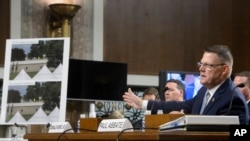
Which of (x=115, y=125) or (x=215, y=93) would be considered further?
(x=215, y=93)

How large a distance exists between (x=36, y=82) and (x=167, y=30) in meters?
3.97

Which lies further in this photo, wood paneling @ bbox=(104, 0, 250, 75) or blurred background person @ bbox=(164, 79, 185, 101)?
wood paneling @ bbox=(104, 0, 250, 75)

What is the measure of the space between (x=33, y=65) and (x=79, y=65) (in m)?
2.49

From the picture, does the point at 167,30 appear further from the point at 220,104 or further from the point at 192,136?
the point at 192,136

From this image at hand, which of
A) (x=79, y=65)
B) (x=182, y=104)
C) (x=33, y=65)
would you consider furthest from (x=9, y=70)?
(x=79, y=65)

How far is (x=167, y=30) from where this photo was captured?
28.3ft

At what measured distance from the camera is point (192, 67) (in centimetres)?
872

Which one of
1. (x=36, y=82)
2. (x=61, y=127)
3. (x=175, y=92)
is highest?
(x=36, y=82)

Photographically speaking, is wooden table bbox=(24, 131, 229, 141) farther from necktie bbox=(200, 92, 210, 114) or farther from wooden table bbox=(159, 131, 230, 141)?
necktie bbox=(200, 92, 210, 114)

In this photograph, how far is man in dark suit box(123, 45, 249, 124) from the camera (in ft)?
11.0

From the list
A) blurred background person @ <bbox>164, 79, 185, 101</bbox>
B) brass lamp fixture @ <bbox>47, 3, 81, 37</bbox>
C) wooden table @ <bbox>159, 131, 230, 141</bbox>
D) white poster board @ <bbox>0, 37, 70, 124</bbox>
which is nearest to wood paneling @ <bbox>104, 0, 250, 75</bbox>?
brass lamp fixture @ <bbox>47, 3, 81, 37</bbox>

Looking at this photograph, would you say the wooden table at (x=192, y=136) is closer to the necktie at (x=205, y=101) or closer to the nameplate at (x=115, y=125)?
the nameplate at (x=115, y=125)

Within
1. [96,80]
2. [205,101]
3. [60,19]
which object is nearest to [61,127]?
[205,101]

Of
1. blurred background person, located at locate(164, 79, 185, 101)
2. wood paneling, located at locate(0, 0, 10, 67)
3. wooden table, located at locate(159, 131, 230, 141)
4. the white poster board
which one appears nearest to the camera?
wooden table, located at locate(159, 131, 230, 141)
